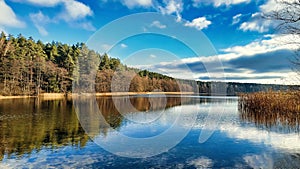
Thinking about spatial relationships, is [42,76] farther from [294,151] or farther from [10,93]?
[294,151]

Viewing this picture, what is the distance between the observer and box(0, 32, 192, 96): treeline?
37.0 meters

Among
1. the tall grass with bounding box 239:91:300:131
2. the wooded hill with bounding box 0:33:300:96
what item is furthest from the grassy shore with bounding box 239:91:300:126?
the wooded hill with bounding box 0:33:300:96

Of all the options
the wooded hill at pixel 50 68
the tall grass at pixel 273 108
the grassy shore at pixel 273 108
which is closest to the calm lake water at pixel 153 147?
the tall grass at pixel 273 108

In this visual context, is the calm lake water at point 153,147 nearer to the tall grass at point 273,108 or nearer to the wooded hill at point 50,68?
the tall grass at point 273,108

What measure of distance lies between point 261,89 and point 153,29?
366 inches

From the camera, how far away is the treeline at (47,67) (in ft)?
121

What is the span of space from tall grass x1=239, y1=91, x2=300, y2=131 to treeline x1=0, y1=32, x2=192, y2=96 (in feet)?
104

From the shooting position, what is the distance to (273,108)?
16.2m

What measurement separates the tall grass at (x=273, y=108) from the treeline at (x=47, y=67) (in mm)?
31655

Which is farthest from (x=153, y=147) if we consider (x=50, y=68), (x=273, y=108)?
(x=50, y=68)

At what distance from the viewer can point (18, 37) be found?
153 feet

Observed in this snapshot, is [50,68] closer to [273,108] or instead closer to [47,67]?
[47,67]

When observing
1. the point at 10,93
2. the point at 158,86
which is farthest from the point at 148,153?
the point at 158,86

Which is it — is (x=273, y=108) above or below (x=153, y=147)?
above
